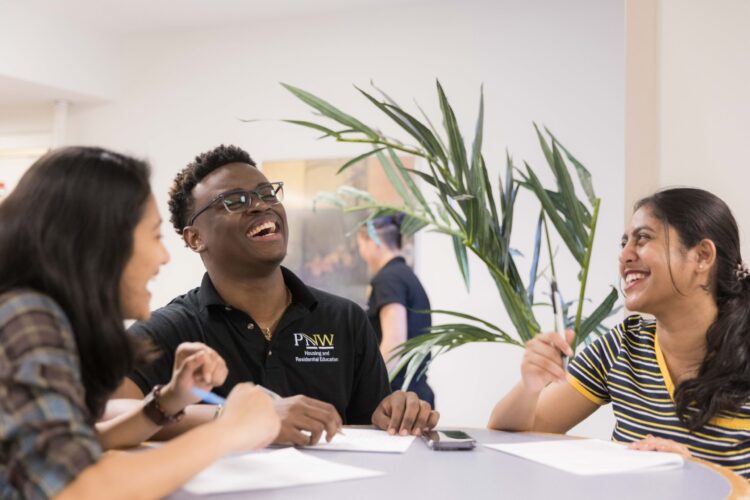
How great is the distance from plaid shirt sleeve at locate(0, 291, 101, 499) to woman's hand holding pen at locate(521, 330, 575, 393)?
1.05 m

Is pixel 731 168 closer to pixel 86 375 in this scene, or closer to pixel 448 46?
pixel 86 375

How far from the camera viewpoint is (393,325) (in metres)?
3.86

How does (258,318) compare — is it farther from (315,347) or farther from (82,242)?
(82,242)

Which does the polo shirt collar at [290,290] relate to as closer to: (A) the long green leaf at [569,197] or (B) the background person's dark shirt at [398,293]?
(A) the long green leaf at [569,197]

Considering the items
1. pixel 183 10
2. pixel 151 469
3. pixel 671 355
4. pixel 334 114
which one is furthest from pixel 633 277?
pixel 183 10

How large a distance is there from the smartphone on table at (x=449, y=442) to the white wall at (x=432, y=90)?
337cm

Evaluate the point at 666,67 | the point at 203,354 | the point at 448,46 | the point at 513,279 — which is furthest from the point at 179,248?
the point at 203,354

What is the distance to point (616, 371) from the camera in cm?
206

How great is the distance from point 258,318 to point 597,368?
89 centimetres

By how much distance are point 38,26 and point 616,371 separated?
188 inches

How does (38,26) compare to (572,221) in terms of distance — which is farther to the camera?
(38,26)

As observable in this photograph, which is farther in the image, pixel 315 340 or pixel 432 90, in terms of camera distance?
pixel 432 90

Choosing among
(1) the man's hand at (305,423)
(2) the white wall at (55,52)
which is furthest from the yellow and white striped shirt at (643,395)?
(2) the white wall at (55,52)

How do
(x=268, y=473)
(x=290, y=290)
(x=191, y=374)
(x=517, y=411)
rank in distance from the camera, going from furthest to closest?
(x=290, y=290)
(x=517, y=411)
(x=191, y=374)
(x=268, y=473)
